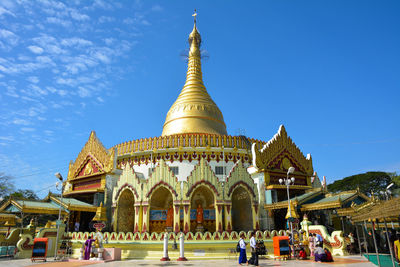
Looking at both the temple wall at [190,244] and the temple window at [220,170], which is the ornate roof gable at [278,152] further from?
the temple wall at [190,244]

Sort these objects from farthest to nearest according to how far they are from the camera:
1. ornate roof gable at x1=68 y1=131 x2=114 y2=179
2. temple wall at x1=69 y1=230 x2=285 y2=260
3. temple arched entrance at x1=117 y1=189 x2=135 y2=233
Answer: ornate roof gable at x1=68 y1=131 x2=114 y2=179, temple arched entrance at x1=117 y1=189 x2=135 y2=233, temple wall at x1=69 y1=230 x2=285 y2=260

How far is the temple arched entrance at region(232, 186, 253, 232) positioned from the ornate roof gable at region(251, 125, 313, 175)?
2.88 meters

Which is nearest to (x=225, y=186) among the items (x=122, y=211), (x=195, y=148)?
(x=195, y=148)

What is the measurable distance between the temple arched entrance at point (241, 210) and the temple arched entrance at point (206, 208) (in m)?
2.36

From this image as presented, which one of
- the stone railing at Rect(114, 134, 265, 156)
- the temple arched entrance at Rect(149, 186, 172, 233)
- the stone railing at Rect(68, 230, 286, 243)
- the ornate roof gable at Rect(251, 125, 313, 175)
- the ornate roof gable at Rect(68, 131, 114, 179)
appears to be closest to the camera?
the stone railing at Rect(68, 230, 286, 243)

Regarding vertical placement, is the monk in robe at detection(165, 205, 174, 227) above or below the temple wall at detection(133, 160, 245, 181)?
below

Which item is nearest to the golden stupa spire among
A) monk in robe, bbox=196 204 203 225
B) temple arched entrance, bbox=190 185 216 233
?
temple arched entrance, bbox=190 185 216 233

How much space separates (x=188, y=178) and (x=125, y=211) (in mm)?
7334

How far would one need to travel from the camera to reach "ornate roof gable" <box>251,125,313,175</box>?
2833 centimetres

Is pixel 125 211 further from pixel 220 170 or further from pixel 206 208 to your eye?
pixel 220 170

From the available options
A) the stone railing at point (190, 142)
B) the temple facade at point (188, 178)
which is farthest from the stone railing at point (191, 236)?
the stone railing at point (190, 142)

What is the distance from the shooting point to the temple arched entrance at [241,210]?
26984mm

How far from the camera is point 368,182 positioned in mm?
68625

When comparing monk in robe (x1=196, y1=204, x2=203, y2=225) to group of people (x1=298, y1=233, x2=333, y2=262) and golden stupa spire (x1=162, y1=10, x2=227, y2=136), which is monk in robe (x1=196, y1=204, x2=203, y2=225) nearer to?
group of people (x1=298, y1=233, x2=333, y2=262)
